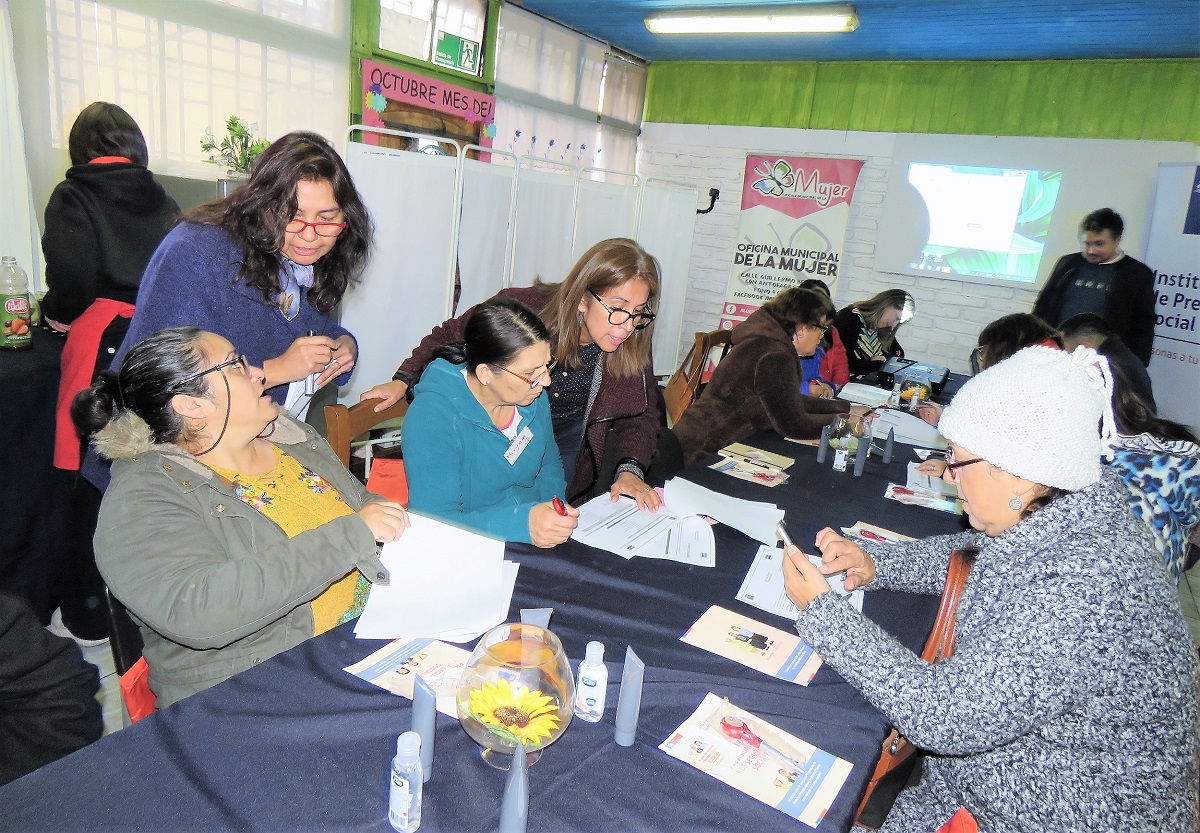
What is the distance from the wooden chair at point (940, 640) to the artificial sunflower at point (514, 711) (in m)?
0.64

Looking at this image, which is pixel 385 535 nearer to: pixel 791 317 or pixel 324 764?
pixel 324 764

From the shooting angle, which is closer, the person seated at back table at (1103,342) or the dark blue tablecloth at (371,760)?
the dark blue tablecloth at (371,760)

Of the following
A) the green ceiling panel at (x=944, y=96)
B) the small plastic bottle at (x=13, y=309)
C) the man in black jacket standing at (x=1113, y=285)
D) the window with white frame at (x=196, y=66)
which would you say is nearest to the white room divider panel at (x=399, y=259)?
the window with white frame at (x=196, y=66)

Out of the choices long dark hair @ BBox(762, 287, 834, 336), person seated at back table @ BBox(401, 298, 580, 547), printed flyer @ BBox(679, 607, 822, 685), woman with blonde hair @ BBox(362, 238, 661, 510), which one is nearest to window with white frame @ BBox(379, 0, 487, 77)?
long dark hair @ BBox(762, 287, 834, 336)

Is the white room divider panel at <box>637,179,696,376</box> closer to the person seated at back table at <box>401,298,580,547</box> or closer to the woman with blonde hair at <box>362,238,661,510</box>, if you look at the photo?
the woman with blonde hair at <box>362,238,661,510</box>

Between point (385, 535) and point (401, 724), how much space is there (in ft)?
1.40

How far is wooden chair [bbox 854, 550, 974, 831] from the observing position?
1325 millimetres

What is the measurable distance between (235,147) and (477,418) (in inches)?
129

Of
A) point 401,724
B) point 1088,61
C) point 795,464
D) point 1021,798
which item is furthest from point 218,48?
point 1088,61

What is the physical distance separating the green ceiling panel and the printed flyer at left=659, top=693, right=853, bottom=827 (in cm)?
674

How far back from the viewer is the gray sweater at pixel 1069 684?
3.52ft

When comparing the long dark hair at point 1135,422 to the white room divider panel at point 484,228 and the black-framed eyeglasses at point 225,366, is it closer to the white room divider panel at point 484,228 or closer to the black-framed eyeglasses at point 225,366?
the black-framed eyeglasses at point 225,366

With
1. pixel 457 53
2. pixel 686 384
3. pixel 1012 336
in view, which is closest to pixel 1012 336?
pixel 1012 336

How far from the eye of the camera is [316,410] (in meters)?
3.16
